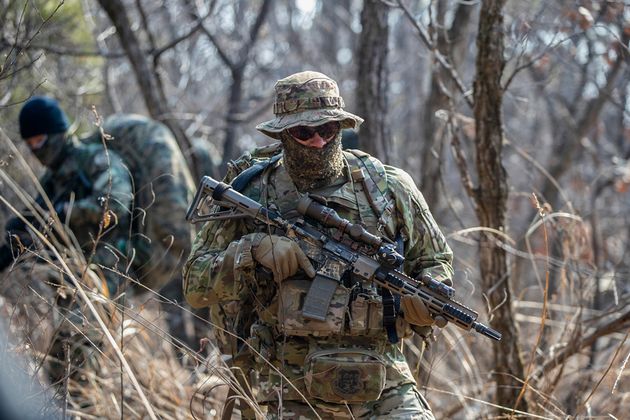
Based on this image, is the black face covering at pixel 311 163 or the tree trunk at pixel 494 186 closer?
the black face covering at pixel 311 163

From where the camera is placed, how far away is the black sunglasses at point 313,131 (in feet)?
12.3

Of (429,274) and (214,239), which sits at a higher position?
(214,239)

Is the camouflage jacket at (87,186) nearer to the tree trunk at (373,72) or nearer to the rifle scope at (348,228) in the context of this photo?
the tree trunk at (373,72)

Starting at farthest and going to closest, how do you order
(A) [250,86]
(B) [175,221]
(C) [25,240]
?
(A) [250,86] → (B) [175,221] → (C) [25,240]

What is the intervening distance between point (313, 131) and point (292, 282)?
0.59 m

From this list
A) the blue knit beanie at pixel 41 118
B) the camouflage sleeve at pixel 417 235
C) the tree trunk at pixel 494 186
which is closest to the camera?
the camouflage sleeve at pixel 417 235

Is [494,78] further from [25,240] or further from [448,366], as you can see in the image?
[448,366]

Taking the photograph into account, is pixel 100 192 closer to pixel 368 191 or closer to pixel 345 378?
pixel 368 191

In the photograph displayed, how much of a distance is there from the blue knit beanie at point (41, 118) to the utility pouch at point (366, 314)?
314 centimetres

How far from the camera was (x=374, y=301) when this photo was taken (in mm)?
3732

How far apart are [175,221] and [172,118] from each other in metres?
0.90

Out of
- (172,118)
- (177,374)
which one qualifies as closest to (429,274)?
(177,374)

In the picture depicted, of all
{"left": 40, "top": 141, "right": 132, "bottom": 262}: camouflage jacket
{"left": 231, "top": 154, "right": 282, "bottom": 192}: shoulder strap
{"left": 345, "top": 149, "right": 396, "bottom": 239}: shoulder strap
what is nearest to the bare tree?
{"left": 40, "top": 141, "right": 132, "bottom": 262}: camouflage jacket

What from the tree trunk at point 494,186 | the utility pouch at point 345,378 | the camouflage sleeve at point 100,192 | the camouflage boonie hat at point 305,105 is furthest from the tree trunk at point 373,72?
the utility pouch at point 345,378
